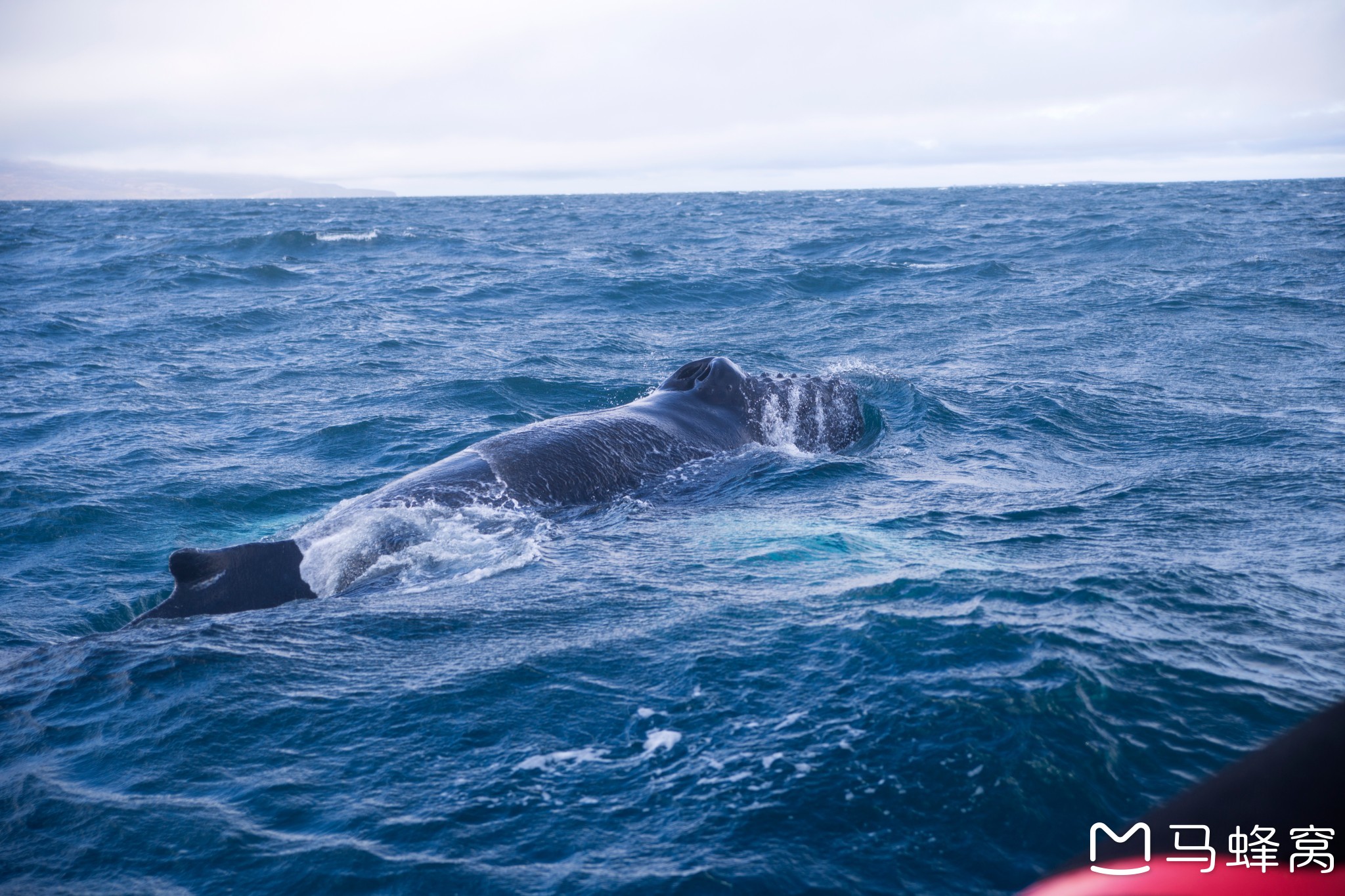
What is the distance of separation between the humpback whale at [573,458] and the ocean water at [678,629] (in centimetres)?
24

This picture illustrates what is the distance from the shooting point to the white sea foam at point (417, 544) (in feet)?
23.0

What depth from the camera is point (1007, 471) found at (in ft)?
32.6

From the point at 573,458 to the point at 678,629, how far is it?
313cm

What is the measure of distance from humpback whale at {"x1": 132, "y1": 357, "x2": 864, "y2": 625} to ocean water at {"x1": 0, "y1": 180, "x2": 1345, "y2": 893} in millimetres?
244

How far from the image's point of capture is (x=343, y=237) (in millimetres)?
42531

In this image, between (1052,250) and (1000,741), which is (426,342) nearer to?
(1000,741)

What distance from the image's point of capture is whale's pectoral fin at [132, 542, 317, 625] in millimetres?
6504
